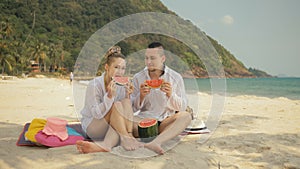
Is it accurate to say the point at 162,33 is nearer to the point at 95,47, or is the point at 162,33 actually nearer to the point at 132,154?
the point at 95,47

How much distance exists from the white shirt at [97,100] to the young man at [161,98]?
360 mm

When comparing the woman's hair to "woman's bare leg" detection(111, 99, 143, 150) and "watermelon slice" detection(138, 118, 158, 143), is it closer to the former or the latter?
"woman's bare leg" detection(111, 99, 143, 150)

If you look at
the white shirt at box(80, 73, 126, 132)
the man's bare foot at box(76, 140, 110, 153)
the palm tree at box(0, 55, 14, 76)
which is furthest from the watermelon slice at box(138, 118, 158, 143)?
the palm tree at box(0, 55, 14, 76)

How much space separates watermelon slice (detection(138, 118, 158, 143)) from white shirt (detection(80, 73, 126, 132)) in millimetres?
462

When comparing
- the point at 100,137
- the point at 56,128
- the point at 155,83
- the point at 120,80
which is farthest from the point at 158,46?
the point at 56,128

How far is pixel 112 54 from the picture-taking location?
11.1 feet

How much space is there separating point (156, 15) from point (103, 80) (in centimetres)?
118

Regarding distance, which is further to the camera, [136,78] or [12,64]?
[12,64]

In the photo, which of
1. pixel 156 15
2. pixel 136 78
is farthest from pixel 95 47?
pixel 156 15

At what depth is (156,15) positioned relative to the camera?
374 cm

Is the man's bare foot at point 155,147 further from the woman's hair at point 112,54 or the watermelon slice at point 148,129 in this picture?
the woman's hair at point 112,54

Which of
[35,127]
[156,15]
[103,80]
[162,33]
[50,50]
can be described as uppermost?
[50,50]

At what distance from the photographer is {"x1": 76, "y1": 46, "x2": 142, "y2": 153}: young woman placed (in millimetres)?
3275

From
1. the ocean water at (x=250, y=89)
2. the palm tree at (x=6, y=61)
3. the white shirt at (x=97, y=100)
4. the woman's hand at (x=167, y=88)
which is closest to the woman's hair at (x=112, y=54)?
the white shirt at (x=97, y=100)
